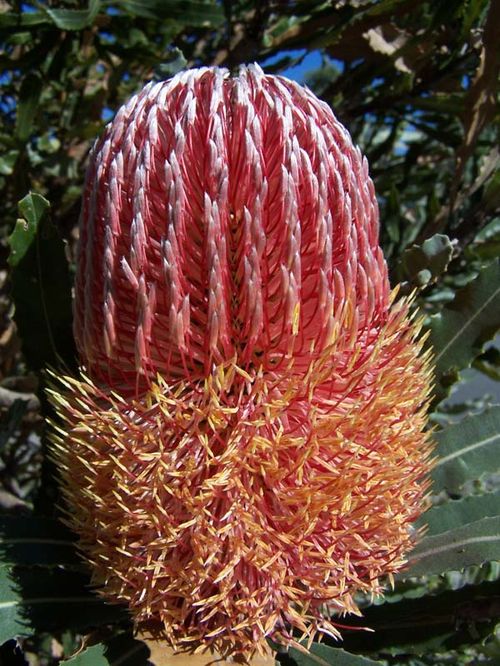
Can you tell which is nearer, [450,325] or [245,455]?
[245,455]

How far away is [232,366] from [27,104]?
1527mm

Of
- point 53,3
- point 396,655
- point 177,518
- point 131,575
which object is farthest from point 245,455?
point 53,3

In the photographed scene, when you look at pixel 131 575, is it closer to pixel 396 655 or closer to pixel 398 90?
pixel 396 655

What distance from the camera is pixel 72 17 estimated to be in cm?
205

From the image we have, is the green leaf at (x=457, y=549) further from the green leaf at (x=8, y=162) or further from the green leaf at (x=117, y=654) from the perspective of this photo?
the green leaf at (x=8, y=162)

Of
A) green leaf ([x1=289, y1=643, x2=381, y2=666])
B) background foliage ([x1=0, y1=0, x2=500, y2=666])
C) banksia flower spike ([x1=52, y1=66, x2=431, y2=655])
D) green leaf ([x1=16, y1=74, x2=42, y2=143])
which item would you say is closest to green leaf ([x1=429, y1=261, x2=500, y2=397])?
background foliage ([x1=0, y1=0, x2=500, y2=666])

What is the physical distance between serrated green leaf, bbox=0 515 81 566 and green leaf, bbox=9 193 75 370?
1.06ft

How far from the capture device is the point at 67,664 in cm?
112

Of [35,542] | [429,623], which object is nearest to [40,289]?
[35,542]

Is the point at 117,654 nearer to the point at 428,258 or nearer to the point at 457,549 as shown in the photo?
the point at 457,549

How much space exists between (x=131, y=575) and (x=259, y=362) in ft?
1.29

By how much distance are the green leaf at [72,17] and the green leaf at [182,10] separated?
16 centimetres

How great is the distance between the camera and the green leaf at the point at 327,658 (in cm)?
122

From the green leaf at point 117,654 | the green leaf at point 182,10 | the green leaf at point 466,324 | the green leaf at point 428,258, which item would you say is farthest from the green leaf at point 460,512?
the green leaf at point 182,10
